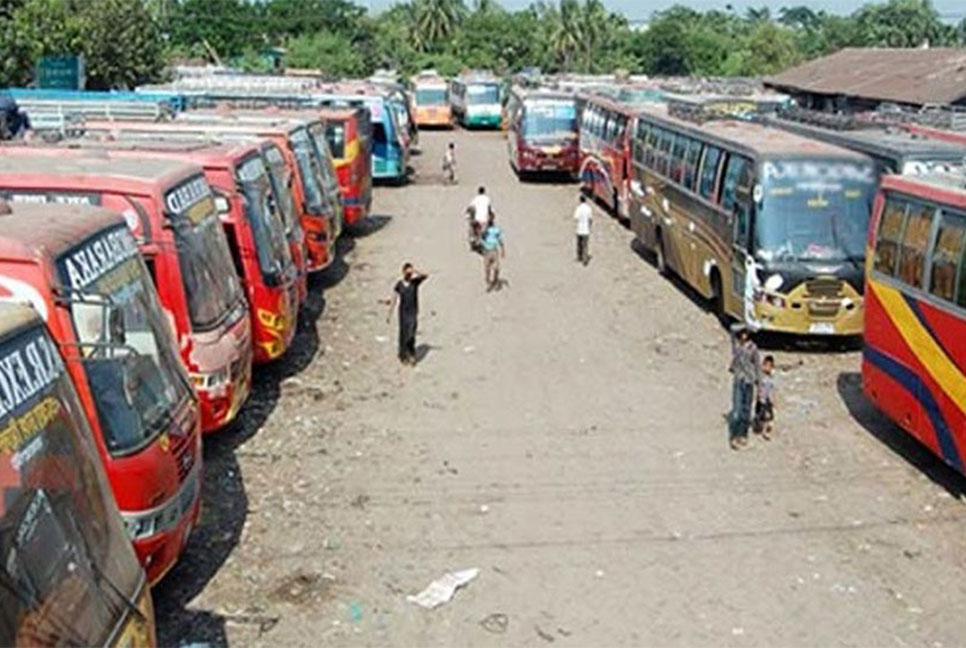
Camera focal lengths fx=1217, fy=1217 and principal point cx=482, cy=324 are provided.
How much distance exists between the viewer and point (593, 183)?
101 feet

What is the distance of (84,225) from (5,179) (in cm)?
237

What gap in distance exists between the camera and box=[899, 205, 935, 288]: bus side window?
35.6 ft

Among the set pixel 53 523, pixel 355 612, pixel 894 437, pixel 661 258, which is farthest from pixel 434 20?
pixel 53 523

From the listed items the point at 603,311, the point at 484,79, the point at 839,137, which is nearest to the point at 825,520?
the point at 603,311

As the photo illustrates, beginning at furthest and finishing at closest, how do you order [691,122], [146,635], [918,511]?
[691,122], [918,511], [146,635]

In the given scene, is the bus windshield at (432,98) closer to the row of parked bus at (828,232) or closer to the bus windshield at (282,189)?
the row of parked bus at (828,232)

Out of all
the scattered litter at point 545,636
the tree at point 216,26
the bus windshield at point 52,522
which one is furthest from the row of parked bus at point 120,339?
the tree at point 216,26

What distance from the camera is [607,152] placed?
94.1 ft

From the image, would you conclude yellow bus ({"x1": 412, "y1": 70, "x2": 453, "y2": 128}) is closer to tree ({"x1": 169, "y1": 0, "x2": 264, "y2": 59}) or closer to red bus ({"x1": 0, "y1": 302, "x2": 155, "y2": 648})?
tree ({"x1": 169, "y1": 0, "x2": 264, "y2": 59})

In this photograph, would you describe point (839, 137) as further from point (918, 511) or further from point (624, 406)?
point (918, 511)

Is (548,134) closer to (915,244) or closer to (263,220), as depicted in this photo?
(263,220)

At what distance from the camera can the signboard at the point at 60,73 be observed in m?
32.3

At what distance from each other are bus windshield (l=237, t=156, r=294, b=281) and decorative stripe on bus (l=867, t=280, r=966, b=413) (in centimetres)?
599

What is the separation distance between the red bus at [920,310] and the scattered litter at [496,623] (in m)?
4.32
